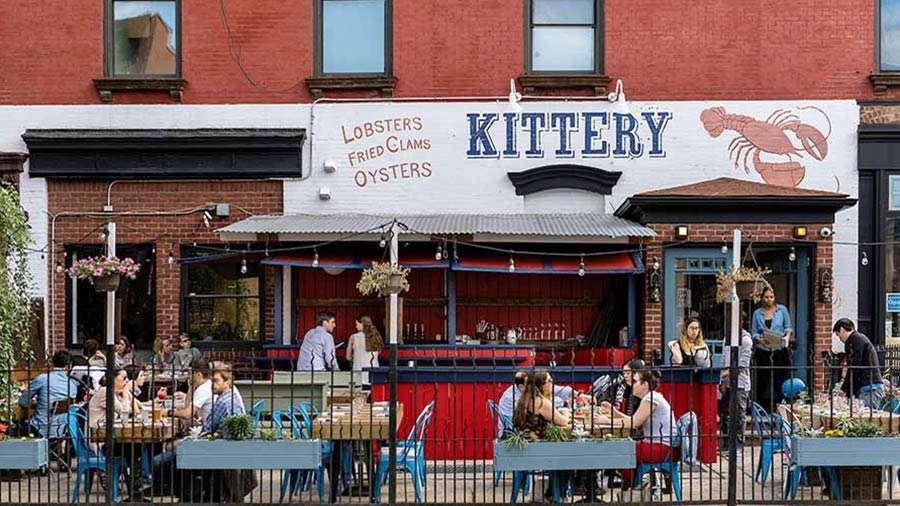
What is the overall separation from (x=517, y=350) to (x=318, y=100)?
444 cm

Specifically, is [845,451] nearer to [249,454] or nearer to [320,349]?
[249,454]

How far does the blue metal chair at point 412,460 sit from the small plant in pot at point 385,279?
1.24 m

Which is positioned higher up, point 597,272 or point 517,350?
point 597,272

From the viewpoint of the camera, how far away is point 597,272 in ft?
47.9

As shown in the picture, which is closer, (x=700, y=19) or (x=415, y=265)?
(x=415, y=265)

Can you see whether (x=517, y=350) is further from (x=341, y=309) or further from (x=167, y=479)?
(x=167, y=479)

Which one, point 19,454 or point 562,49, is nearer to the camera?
point 19,454

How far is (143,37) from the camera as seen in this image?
16469 millimetres

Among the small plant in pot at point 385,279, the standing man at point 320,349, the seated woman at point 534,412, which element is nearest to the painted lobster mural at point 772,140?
the small plant in pot at point 385,279

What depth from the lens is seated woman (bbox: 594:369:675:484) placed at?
10.2 m

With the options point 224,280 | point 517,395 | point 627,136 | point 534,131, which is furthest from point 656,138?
point 224,280

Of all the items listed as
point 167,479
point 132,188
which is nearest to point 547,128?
point 132,188

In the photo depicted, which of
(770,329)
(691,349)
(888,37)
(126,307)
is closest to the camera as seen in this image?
(691,349)

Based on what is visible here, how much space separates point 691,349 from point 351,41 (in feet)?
21.3
